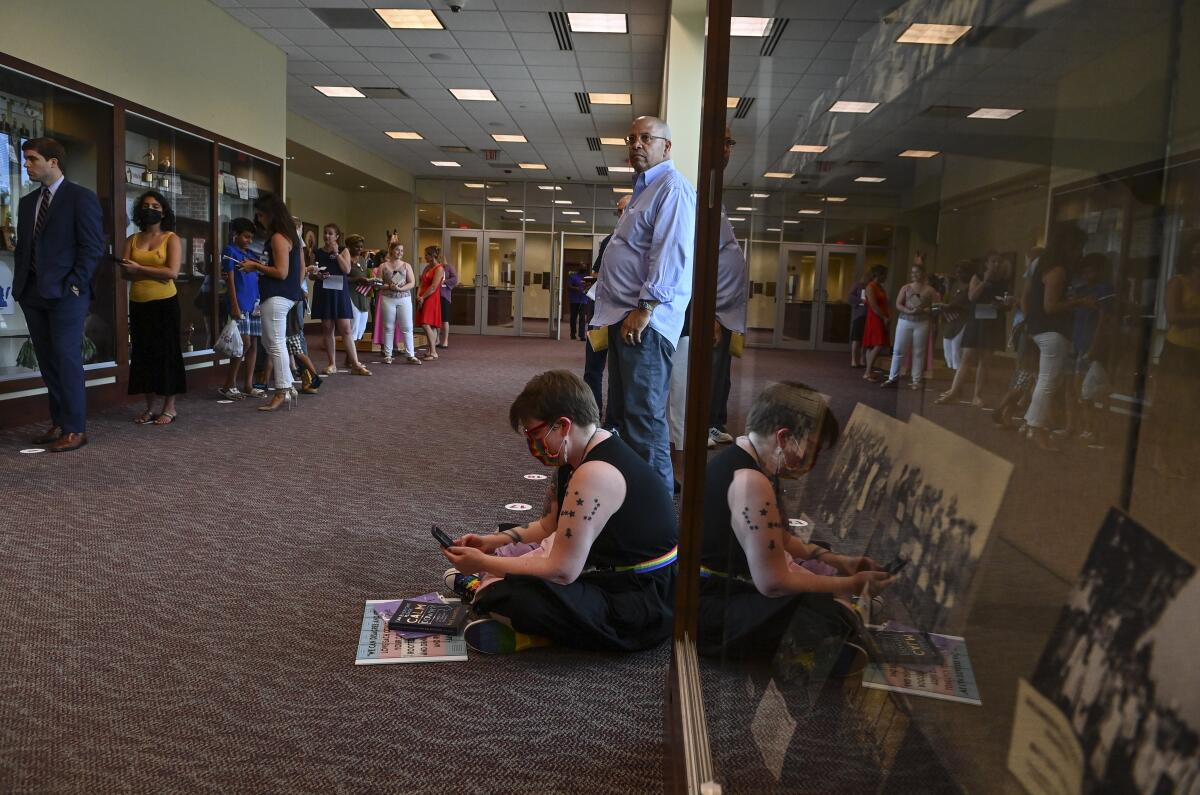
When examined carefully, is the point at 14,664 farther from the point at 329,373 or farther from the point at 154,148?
the point at 329,373

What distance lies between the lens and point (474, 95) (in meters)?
10.4

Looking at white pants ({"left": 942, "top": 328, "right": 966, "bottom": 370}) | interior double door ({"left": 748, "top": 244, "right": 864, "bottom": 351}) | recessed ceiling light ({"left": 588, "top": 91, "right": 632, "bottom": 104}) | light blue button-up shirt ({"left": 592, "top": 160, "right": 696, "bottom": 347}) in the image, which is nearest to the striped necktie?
light blue button-up shirt ({"left": 592, "top": 160, "right": 696, "bottom": 347})

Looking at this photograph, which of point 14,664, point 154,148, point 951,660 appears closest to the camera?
point 951,660

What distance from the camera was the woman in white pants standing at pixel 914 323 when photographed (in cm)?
46

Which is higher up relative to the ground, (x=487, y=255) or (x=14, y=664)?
(x=487, y=255)

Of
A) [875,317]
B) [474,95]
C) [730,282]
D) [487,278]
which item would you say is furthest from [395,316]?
[875,317]

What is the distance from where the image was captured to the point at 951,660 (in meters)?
0.41

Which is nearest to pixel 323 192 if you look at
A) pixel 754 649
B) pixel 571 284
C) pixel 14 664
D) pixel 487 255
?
pixel 487 255

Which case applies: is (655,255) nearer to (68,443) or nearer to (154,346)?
(68,443)

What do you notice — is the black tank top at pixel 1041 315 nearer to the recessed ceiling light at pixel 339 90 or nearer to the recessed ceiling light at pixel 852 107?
the recessed ceiling light at pixel 852 107

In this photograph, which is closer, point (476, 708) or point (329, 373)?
point (476, 708)

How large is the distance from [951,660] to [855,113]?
1.39 ft

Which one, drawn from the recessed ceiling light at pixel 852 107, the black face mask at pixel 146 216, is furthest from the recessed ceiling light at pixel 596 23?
the recessed ceiling light at pixel 852 107

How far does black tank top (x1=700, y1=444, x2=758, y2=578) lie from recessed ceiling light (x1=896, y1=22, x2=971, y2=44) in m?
0.59
